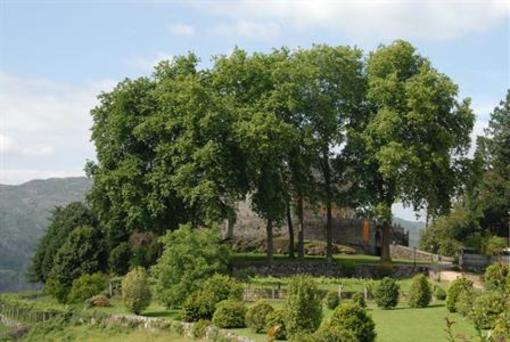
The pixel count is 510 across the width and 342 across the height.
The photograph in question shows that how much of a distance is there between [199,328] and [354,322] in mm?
7139

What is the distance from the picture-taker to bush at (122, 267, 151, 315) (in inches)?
1288

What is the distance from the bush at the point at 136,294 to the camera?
3272cm

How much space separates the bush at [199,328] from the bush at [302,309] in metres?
4.16

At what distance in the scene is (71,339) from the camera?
102 feet

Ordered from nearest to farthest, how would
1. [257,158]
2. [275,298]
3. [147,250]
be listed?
1. [275,298]
2. [257,158]
3. [147,250]

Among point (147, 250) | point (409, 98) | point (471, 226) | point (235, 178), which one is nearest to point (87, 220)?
point (147, 250)

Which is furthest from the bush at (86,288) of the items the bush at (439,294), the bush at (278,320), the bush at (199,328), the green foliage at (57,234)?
the bush at (439,294)

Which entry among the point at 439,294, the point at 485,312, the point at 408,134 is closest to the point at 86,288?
the point at 439,294

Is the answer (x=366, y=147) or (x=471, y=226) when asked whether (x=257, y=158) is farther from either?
(x=471, y=226)

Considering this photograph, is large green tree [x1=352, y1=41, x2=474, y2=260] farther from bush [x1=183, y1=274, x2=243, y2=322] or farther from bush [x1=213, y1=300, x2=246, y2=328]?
bush [x1=213, y1=300, x2=246, y2=328]

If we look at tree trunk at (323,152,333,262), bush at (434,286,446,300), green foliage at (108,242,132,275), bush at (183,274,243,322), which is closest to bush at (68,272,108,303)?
green foliage at (108,242,132,275)

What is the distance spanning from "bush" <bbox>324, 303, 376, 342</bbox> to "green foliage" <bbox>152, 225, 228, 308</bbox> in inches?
468

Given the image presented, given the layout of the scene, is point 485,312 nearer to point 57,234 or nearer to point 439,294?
point 439,294

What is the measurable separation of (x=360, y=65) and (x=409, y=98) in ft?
17.8
